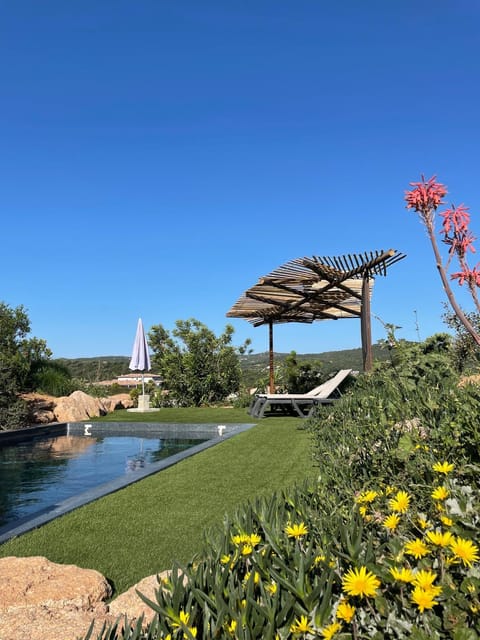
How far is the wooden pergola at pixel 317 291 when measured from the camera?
27.6 feet

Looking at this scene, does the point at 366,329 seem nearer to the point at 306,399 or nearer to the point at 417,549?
the point at 306,399

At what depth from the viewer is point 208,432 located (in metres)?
10.5

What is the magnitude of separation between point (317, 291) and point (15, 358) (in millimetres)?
8247

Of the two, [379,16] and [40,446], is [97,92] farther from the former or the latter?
[40,446]

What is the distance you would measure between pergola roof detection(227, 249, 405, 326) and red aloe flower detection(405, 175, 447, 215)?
18.8ft

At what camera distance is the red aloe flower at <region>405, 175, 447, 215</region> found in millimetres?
2213

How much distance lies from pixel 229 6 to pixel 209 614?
424 inches

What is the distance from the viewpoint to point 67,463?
7.66m

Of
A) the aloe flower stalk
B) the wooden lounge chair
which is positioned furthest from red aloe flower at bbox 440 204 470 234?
the wooden lounge chair

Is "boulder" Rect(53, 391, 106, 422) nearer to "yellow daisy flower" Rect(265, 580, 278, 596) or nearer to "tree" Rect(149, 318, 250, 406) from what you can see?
"tree" Rect(149, 318, 250, 406)

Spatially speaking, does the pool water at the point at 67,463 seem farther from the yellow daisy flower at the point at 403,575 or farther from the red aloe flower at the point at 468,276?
the red aloe flower at the point at 468,276

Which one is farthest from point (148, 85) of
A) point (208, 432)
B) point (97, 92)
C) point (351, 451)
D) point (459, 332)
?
point (351, 451)

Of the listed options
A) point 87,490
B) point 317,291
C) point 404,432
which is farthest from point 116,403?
point 404,432

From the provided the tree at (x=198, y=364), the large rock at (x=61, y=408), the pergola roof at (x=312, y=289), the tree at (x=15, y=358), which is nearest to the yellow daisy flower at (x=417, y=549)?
the pergola roof at (x=312, y=289)
